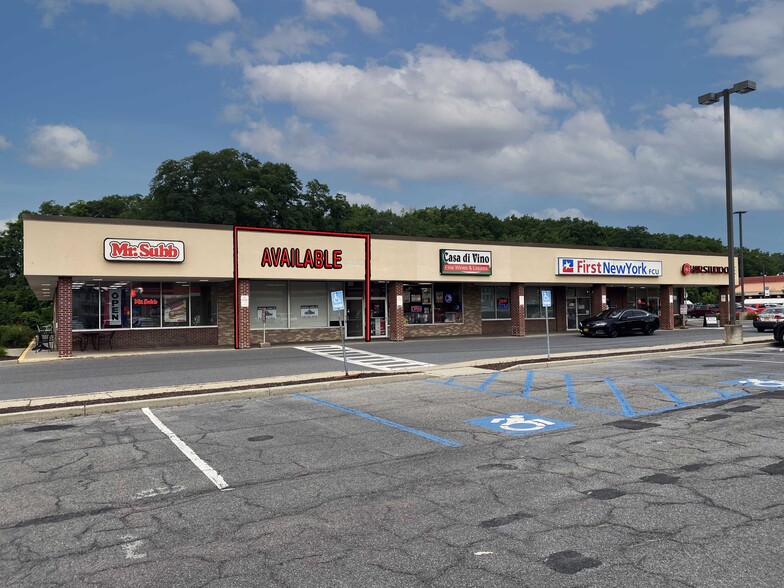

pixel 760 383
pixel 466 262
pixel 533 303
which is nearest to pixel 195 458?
pixel 760 383

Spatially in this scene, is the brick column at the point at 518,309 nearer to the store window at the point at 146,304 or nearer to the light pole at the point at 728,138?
the light pole at the point at 728,138

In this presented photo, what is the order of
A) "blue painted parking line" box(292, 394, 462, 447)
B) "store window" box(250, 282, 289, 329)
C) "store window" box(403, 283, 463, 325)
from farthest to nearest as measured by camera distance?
"store window" box(403, 283, 463, 325) → "store window" box(250, 282, 289, 329) → "blue painted parking line" box(292, 394, 462, 447)

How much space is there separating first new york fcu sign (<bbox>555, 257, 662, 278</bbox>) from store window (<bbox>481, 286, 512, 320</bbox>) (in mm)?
3345

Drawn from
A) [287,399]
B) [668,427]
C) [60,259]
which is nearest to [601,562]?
[668,427]

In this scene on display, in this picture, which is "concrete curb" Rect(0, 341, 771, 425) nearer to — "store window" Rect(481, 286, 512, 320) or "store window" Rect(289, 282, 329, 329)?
"store window" Rect(289, 282, 329, 329)

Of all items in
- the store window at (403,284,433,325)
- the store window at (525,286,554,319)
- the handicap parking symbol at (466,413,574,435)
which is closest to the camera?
the handicap parking symbol at (466,413,574,435)

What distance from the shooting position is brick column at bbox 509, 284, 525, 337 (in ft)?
113

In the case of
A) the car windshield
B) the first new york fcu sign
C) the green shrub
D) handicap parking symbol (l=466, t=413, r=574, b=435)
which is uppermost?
the first new york fcu sign

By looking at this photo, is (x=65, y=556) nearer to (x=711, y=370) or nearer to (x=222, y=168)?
(x=711, y=370)

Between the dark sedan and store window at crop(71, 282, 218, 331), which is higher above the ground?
store window at crop(71, 282, 218, 331)

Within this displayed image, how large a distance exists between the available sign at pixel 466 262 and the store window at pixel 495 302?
2.91 m

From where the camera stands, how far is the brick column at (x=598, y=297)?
38172 millimetres

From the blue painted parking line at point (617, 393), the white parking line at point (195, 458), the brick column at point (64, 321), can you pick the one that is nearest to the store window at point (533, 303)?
the blue painted parking line at point (617, 393)

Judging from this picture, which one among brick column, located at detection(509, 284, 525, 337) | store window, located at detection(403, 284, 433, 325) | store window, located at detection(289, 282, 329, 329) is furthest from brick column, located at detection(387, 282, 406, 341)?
brick column, located at detection(509, 284, 525, 337)
